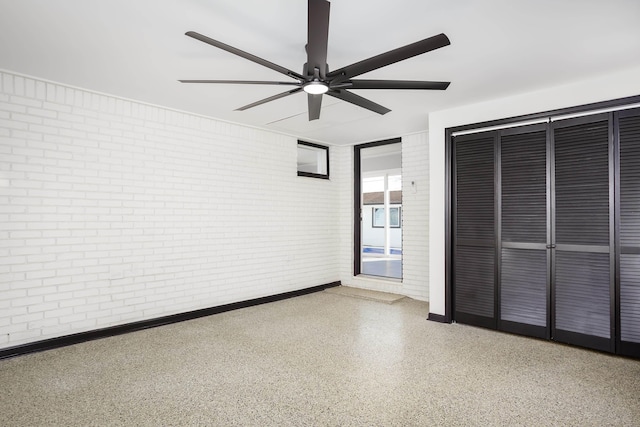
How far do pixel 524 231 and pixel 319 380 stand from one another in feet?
9.10

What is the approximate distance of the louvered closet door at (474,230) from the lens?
4137mm

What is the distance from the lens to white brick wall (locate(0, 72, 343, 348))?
343 centimetres

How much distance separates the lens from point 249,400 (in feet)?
8.38

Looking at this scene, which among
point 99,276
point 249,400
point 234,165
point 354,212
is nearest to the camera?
point 249,400

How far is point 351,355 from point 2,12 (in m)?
3.81

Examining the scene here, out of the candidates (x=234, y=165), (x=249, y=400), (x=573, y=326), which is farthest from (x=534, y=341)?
(x=234, y=165)

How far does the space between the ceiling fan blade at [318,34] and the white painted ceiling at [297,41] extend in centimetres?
33

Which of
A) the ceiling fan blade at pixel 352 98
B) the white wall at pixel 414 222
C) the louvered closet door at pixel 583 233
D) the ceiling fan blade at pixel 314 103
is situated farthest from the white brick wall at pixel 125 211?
the louvered closet door at pixel 583 233

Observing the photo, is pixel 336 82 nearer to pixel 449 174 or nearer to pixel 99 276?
pixel 449 174

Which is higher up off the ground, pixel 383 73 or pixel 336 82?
pixel 383 73

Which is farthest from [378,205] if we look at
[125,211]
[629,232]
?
[125,211]

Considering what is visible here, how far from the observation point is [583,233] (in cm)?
355

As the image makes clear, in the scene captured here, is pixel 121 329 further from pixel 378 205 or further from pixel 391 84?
pixel 378 205

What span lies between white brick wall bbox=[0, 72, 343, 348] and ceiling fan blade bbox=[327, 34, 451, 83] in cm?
280
